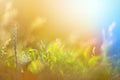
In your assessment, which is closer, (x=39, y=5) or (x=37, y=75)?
(x=37, y=75)

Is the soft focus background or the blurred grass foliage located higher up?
the soft focus background

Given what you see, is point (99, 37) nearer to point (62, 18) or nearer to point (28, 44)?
point (62, 18)

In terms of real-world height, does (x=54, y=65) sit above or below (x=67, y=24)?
below

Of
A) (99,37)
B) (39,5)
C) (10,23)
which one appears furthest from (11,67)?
(99,37)

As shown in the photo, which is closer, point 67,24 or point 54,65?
point 54,65

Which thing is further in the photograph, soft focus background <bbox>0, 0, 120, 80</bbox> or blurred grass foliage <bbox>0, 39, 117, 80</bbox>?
soft focus background <bbox>0, 0, 120, 80</bbox>

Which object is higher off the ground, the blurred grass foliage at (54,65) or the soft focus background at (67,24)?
the soft focus background at (67,24)

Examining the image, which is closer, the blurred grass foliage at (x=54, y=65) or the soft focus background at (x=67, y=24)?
the blurred grass foliage at (x=54, y=65)

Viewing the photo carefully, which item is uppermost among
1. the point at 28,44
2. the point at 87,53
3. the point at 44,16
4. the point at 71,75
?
the point at 44,16
